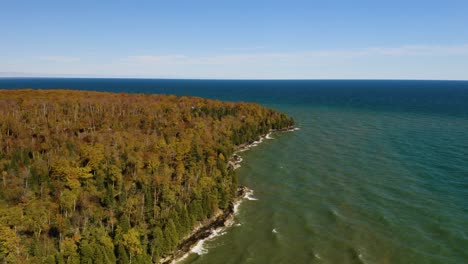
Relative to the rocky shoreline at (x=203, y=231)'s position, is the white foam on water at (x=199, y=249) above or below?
below

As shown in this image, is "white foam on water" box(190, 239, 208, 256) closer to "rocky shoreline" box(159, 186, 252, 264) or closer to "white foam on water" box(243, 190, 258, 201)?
"rocky shoreline" box(159, 186, 252, 264)

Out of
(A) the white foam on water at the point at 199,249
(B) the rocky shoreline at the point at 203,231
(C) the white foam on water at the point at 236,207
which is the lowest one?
(A) the white foam on water at the point at 199,249

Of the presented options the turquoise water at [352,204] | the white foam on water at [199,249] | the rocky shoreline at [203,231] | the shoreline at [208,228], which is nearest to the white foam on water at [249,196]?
the shoreline at [208,228]

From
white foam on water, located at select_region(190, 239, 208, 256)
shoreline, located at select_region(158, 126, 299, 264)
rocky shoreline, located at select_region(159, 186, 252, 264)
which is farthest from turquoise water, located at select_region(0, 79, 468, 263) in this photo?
rocky shoreline, located at select_region(159, 186, 252, 264)

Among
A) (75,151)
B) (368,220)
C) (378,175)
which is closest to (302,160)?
(378,175)

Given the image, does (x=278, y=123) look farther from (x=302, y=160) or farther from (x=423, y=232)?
(x=423, y=232)

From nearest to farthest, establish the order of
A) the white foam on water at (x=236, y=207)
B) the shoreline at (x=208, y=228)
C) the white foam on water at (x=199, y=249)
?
1. the shoreline at (x=208, y=228)
2. the white foam on water at (x=199, y=249)
3. the white foam on water at (x=236, y=207)

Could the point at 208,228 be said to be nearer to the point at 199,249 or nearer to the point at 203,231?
the point at 203,231

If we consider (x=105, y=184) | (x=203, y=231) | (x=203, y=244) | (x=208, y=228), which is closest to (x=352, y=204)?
(x=208, y=228)

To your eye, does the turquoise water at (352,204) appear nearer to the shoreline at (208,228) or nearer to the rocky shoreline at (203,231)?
the shoreline at (208,228)

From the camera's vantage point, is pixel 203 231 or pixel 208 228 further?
pixel 208 228
